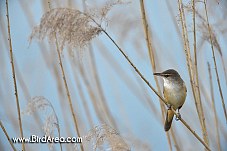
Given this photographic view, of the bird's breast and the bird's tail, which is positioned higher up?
the bird's breast

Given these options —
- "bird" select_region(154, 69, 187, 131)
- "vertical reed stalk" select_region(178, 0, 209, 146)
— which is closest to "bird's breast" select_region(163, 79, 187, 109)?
"bird" select_region(154, 69, 187, 131)

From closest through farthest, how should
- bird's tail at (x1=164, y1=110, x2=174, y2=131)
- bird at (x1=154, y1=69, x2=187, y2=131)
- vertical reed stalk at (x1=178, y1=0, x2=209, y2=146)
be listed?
vertical reed stalk at (x1=178, y1=0, x2=209, y2=146) → bird's tail at (x1=164, y1=110, x2=174, y2=131) → bird at (x1=154, y1=69, x2=187, y2=131)

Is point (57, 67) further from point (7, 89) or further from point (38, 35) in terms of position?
point (38, 35)

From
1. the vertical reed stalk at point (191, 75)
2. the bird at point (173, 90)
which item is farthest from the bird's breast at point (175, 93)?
the vertical reed stalk at point (191, 75)

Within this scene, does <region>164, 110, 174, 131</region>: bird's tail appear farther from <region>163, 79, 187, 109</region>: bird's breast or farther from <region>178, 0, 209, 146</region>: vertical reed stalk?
<region>178, 0, 209, 146</region>: vertical reed stalk

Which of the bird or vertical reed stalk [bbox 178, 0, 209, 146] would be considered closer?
vertical reed stalk [bbox 178, 0, 209, 146]

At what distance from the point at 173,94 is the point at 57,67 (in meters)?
0.80

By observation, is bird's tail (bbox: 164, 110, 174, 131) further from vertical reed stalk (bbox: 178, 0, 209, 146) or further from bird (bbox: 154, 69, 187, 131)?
vertical reed stalk (bbox: 178, 0, 209, 146)

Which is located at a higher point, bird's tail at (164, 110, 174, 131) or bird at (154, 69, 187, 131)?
bird at (154, 69, 187, 131)

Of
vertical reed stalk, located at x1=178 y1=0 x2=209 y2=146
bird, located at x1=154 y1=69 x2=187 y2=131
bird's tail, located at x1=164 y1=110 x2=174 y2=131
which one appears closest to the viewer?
vertical reed stalk, located at x1=178 y1=0 x2=209 y2=146

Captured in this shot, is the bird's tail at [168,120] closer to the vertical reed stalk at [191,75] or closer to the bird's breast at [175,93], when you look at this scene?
the bird's breast at [175,93]

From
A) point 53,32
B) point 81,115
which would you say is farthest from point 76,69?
point 53,32

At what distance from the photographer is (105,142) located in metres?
1.67

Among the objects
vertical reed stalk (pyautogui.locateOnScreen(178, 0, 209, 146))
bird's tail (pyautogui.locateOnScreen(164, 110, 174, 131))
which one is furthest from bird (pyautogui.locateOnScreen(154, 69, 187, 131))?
vertical reed stalk (pyautogui.locateOnScreen(178, 0, 209, 146))
